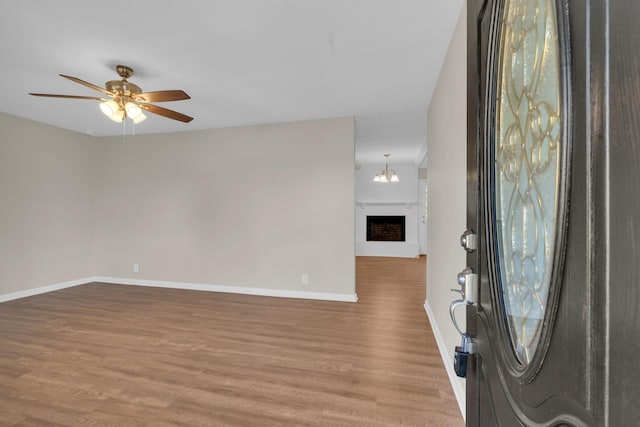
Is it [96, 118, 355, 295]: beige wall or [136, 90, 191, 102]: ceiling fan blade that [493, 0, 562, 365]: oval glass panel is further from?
[96, 118, 355, 295]: beige wall

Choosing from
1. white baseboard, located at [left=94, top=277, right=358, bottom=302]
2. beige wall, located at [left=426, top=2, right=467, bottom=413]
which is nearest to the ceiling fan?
beige wall, located at [left=426, top=2, right=467, bottom=413]

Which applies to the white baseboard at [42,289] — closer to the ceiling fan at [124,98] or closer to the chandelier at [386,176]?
the ceiling fan at [124,98]

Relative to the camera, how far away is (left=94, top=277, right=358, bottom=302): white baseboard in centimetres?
404

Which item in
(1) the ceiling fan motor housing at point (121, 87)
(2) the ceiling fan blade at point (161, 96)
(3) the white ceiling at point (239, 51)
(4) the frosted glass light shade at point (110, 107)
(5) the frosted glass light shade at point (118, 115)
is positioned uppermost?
(3) the white ceiling at point (239, 51)

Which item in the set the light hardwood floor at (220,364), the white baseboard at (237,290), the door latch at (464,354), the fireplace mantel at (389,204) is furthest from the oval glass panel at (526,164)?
the fireplace mantel at (389,204)

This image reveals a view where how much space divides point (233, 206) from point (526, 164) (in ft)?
14.0

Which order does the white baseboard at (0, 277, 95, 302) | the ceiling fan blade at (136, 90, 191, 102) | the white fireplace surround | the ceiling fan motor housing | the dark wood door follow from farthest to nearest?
the white fireplace surround < the white baseboard at (0, 277, 95, 302) < the ceiling fan motor housing < the ceiling fan blade at (136, 90, 191, 102) < the dark wood door

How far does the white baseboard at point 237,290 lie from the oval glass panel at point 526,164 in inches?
138

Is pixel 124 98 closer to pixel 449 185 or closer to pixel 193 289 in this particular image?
pixel 449 185

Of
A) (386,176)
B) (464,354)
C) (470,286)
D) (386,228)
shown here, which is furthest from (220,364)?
(386,228)

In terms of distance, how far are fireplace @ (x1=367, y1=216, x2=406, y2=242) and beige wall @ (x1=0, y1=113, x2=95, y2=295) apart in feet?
21.0

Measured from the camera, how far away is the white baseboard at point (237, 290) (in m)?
4.04

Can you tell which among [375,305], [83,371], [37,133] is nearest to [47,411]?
[83,371]

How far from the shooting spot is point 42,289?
4.36 metres
